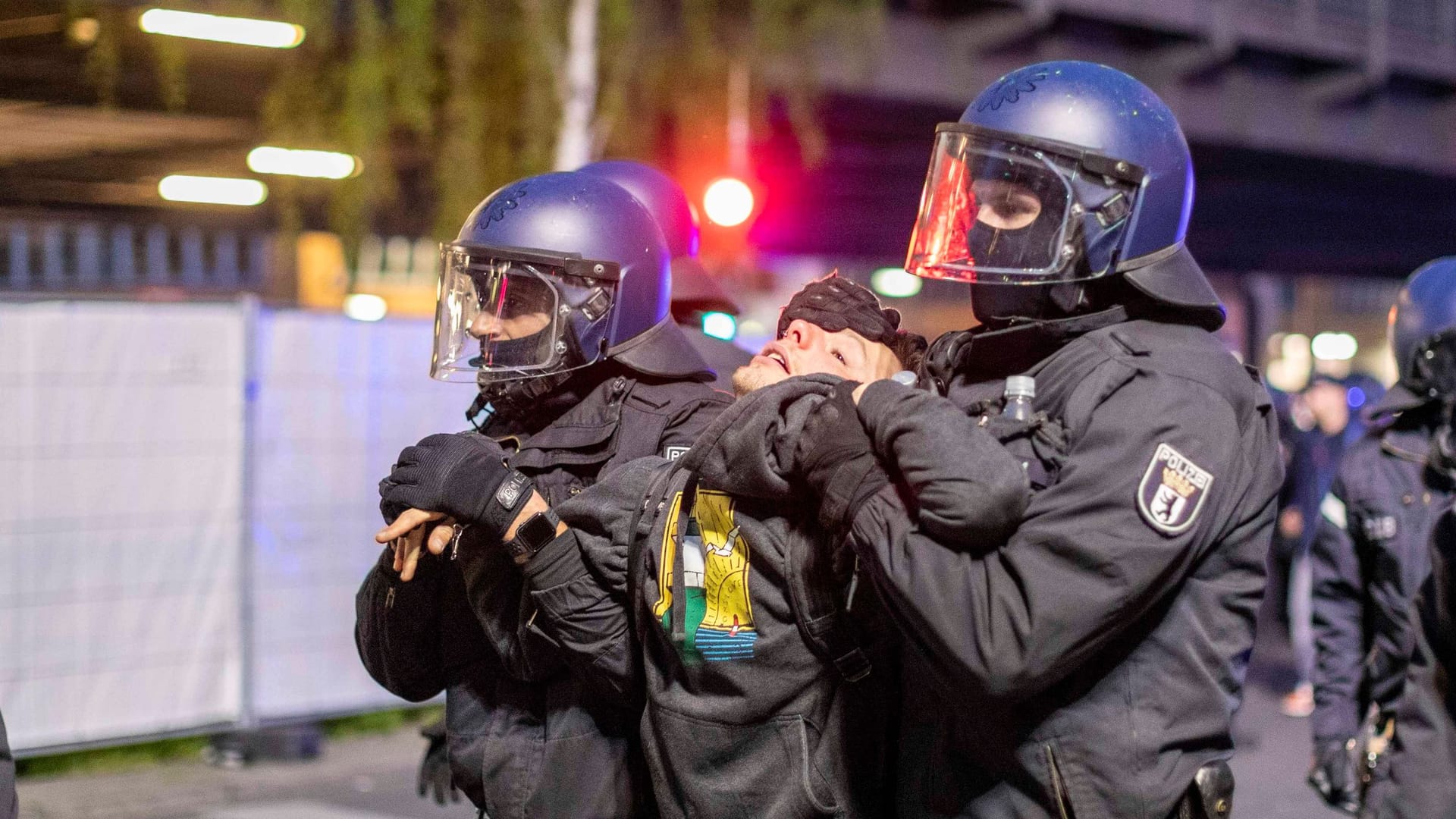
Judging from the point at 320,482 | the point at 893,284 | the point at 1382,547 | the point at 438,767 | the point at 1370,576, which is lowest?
the point at 893,284

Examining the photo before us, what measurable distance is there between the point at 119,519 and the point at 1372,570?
15.5ft

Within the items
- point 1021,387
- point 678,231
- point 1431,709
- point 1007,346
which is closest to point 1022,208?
point 1007,346

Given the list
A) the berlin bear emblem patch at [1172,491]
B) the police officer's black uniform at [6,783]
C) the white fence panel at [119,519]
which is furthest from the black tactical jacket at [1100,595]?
the white fence panel at [119,519]

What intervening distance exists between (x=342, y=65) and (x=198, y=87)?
274cm

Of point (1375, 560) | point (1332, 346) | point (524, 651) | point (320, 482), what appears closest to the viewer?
point (524, 651)

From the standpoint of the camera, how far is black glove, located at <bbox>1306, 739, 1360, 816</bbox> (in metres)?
3.78

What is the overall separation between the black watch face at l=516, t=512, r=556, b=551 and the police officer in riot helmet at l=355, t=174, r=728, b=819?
0.10 meters

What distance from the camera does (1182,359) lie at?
1.97 m

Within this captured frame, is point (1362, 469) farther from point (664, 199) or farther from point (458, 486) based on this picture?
point (458, 486)

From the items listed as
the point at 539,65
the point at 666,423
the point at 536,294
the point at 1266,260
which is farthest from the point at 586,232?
the point at 1266,260

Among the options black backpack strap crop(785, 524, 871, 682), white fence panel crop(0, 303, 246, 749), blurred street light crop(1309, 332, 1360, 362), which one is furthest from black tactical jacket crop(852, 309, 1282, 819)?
blurred street light crop(1309, 332, 1360, 362)

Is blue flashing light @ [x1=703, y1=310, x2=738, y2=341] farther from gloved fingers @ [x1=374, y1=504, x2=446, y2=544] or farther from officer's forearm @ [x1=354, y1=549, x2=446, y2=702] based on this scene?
gloved fingers @ [x1=374, y1=504, x2=446, y2=544]

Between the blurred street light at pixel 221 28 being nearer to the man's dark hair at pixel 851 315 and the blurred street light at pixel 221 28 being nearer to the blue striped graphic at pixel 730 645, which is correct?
the man's dark hair at pixel 851 315

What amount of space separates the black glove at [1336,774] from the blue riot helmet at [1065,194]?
7.21 ft
